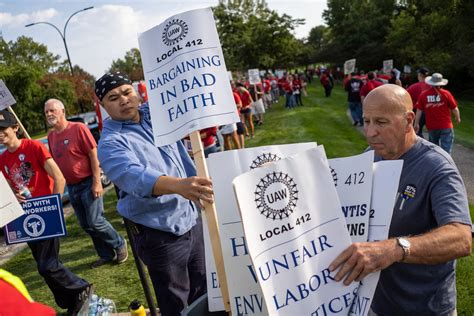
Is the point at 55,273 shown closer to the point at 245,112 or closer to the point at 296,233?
the point at 296,233

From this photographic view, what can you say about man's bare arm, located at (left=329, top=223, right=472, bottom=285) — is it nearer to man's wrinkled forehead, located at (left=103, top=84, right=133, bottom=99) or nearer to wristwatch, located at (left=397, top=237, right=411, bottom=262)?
wristwatch, located at (left=397, top=237, right=411, bottom=262)

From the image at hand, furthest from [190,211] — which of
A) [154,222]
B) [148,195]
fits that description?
[148,195]

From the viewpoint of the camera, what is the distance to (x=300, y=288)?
1486 mm

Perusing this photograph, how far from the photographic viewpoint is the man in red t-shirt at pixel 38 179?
148 inches

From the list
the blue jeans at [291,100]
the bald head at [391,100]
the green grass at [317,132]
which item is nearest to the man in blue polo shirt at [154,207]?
the bald head at [391,100]

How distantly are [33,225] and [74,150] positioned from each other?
56.0 inches

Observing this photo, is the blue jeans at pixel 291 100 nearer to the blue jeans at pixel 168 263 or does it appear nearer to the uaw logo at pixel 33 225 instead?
the uaw logo at pixel 33 225

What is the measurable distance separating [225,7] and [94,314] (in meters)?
40.8

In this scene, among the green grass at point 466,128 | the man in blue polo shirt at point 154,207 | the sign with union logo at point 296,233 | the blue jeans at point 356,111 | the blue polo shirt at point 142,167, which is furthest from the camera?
the blue jeans at point 356,111

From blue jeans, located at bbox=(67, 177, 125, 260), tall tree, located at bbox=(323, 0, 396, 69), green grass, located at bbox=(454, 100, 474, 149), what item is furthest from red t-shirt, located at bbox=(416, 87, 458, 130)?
tall tree, located at bbox=(323, 0, 396, 69)

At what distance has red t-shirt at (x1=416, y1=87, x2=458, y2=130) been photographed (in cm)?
750

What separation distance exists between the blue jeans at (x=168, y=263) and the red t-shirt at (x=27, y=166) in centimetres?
172

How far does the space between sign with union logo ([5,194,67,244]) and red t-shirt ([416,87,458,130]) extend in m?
6.74

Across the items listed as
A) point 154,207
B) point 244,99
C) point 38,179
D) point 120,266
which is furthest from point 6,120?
point 244,99
